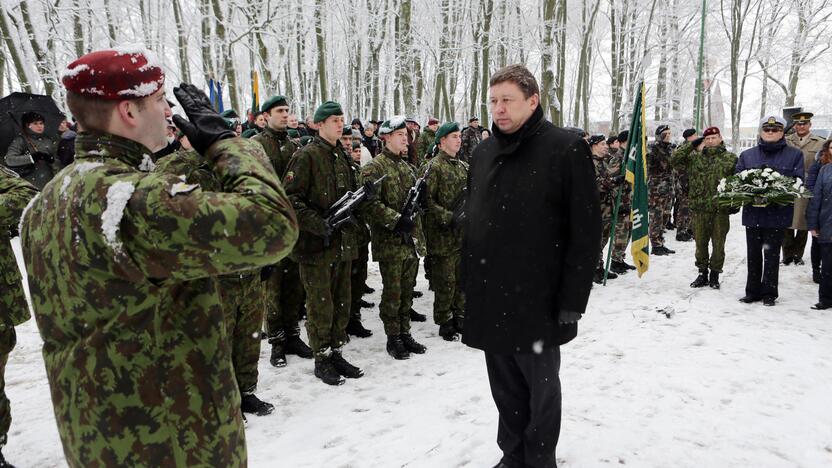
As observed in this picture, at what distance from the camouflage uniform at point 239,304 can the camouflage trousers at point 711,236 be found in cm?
602

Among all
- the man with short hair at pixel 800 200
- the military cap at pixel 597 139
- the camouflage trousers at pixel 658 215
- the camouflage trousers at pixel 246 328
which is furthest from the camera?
the camouflage trousers at pixel 658 215

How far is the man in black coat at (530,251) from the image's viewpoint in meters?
2.59

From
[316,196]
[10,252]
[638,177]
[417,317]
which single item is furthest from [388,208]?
[638,177]

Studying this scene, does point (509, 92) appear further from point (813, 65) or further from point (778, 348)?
point (813, 65)

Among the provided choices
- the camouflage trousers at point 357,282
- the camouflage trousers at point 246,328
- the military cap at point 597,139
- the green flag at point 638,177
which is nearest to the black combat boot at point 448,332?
the camouflage trousers at point 357,282

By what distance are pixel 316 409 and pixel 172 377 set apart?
272cm

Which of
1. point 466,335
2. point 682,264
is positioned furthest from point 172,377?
point 682,264

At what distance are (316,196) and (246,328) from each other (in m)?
1.26

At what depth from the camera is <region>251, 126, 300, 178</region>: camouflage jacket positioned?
5.11m

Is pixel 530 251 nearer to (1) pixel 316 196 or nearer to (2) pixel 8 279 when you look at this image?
(1) pixel 316 196

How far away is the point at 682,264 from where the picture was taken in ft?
28.7

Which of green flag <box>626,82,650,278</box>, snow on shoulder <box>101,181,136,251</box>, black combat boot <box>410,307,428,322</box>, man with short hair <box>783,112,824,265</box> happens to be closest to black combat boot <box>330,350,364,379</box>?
black combat boot <box>410,307,428,322</box>

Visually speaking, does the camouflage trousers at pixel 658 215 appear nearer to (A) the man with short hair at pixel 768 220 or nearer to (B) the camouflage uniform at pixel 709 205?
(B) the camouflage uniform at pixel 709 205

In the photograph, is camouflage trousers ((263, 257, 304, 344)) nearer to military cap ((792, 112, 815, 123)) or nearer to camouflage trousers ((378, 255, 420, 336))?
camouflage trousers ((378, 255, 420, 336))
